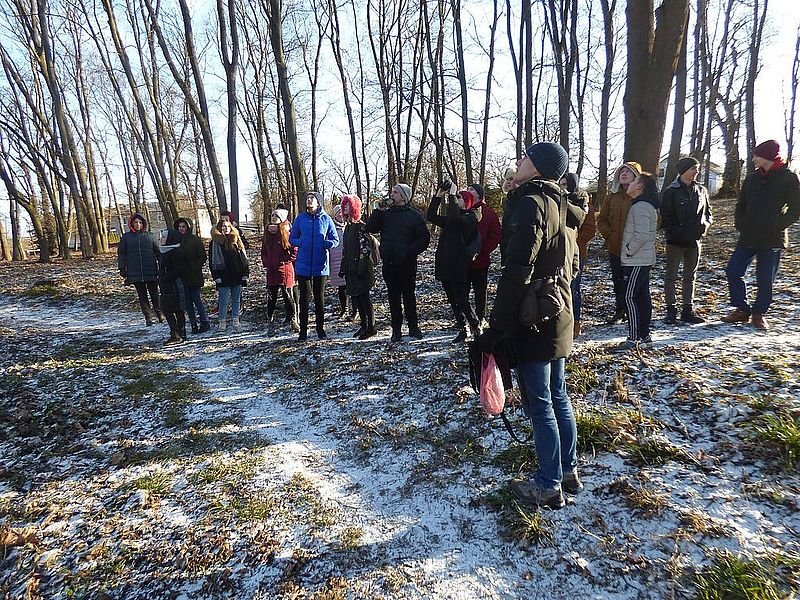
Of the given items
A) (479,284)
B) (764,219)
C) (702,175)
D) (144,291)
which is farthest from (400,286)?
(702,175)

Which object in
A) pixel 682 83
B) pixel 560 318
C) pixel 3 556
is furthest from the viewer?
pixel 682 83

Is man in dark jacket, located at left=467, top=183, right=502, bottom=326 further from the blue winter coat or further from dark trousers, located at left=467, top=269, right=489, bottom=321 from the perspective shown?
the blue winter coat

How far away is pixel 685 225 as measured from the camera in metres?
5.38

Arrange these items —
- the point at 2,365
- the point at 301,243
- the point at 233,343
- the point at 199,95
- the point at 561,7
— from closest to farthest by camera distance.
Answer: the point at 301,243 < the point at 2,365 < the point at 233,343 < the point at 199,95 < the point at 561,7

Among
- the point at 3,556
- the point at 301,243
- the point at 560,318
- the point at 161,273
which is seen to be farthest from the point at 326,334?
the point at 560,318

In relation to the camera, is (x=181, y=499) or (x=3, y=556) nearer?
(x=3, y=556)

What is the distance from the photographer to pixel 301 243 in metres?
6.61

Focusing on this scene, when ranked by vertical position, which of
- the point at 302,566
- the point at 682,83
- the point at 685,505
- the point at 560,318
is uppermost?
the point at 682,83

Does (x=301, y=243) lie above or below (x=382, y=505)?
above

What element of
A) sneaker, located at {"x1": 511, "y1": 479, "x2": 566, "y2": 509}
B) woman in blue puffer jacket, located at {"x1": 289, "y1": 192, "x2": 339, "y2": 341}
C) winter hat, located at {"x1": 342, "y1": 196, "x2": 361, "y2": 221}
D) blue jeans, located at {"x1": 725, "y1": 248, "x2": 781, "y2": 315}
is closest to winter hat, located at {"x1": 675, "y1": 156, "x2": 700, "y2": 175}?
blue jeans, located at {"x1": 725, "y1": 248, "x2": 781, "y2": 315}

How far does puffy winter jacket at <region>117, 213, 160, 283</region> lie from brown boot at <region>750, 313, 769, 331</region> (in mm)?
9034

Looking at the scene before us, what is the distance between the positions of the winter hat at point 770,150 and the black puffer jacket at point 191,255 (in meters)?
8.00

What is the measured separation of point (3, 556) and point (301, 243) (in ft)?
15.0

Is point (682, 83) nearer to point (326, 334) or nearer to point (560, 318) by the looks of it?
point (326, 334)
